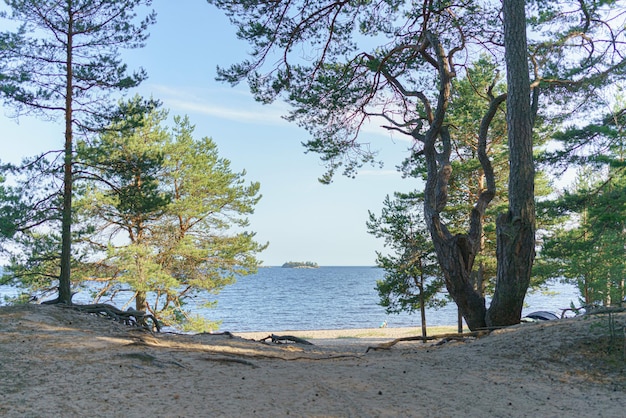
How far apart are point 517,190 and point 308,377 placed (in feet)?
16.6

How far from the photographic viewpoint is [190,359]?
5406 mm

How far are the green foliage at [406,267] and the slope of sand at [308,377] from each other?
9592mm

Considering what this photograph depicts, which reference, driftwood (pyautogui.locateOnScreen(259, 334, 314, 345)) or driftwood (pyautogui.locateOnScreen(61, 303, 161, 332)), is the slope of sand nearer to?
driftwood (pyautogui.locateOnScreen(61, 303, 161, 332))

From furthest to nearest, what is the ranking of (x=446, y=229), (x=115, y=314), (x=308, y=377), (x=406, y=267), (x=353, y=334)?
(x=353, y=334) → (x=406, y=267) → (x=446, y=229) → (x=115, y=314) → (x=308, y=377)

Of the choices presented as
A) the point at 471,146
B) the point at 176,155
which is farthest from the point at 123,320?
the point at 471,146

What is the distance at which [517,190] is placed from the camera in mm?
7703

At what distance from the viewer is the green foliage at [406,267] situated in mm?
16328

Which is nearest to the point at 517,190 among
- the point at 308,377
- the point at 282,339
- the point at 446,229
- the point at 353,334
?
the point at 446,229

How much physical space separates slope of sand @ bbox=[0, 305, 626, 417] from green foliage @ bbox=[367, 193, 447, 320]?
31.5 ft

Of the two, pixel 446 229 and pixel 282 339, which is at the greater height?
pixel 446 229

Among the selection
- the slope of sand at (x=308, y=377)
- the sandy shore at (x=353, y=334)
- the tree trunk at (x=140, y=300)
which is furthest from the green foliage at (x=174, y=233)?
the slope of sand at (x=308, y=377)

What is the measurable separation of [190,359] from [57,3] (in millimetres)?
8184

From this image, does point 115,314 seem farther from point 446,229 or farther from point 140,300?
point 140,300

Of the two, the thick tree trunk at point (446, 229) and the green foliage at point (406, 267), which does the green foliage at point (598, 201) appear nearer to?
Result: the thick tree trunk at point (446, 229)
